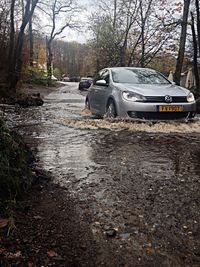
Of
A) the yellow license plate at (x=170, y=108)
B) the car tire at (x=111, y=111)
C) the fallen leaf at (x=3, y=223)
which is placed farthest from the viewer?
the car tire at (x=111, y=111)

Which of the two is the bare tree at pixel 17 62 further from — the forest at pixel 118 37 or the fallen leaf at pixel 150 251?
the fallen leaf at pixel 150 251

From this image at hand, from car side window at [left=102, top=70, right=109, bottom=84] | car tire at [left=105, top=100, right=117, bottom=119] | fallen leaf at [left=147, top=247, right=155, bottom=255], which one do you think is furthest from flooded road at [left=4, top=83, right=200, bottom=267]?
car side window at [left=102, top=70, right=109, bottom=84]

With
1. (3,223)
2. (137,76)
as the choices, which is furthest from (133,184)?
(137,76)

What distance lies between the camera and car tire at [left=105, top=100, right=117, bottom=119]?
7.84m

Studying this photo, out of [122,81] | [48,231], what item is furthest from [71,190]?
[122,81]

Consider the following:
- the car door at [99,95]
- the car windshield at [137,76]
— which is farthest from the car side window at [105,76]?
the car windshield at [137,76]

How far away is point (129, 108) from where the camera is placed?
23.8 ft

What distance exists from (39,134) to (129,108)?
2006mm

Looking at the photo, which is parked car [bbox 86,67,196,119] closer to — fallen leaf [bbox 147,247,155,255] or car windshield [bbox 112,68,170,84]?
car windshield [bbox 112,68,170,84]

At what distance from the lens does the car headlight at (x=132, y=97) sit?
722 centimetres

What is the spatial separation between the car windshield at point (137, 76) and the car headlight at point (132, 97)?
101cm

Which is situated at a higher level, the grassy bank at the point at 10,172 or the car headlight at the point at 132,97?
the car headlight at the point at 132,97

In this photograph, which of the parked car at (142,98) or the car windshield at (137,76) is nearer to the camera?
the parked car at (142,98)

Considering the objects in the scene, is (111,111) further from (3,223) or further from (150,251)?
(150,251)
